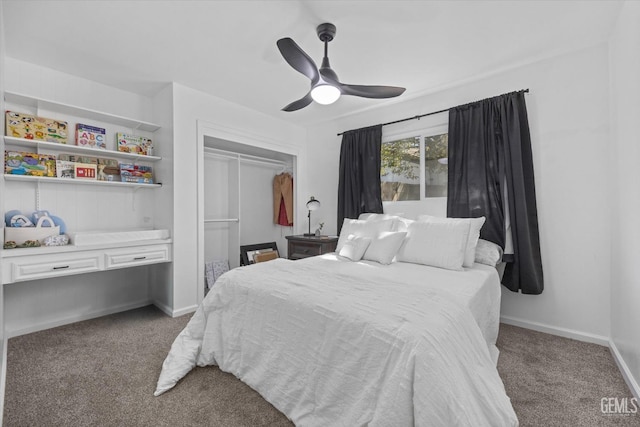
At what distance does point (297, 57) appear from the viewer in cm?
193

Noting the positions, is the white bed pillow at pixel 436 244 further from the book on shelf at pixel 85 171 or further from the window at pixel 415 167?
the book on shelf at pixel 85 171

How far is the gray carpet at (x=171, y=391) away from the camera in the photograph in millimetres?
Answer: 1562

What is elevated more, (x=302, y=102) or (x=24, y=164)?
(x=302, y=102)

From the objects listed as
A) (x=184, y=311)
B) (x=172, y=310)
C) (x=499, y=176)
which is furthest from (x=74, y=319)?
(x=499, y=176)

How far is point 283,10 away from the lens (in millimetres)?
1985

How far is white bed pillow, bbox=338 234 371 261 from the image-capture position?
107 inches

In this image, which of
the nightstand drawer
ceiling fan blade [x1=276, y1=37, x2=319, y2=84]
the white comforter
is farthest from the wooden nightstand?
ceiling fan blade [x1=276, y1=37, x2=319, y2=84]

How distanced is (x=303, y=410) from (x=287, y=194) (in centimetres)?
358

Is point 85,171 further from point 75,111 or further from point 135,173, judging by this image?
point 75,111

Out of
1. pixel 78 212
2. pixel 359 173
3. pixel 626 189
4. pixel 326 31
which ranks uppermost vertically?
pixel 326 31

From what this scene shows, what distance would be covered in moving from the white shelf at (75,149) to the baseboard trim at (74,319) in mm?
1646

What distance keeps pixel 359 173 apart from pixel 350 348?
2.72 meters

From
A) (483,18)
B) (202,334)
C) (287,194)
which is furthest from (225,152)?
(483,18)

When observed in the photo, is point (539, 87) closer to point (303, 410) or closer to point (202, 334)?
point (303, 410)
